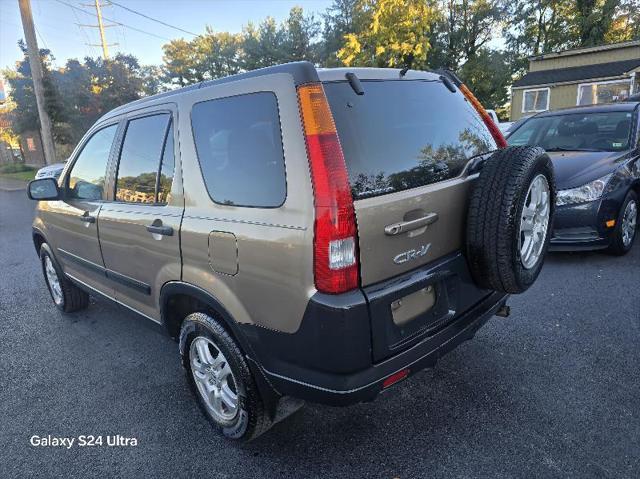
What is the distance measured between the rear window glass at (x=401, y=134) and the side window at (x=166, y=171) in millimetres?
1041

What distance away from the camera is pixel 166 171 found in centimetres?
248

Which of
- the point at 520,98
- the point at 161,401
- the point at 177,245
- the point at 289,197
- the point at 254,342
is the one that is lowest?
the point at 161,401

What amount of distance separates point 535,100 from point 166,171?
29.5 metres

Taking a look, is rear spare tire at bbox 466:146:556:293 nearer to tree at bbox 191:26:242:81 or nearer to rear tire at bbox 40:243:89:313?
rear tire at bbox 40:243:89:313

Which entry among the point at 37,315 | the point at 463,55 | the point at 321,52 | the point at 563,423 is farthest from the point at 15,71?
the point at 463,55

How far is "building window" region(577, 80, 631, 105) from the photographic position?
77.5 feet

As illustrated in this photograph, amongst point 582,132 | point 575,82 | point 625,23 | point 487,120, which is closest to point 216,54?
point 575,82

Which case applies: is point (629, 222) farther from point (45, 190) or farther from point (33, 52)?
point (33, 52)

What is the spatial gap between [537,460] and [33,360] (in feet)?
11.9

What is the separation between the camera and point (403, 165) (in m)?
2.07

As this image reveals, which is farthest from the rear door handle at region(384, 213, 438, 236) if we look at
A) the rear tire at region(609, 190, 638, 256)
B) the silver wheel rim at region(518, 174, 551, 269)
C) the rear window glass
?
the rear tire at region(609, 190, 638, 256)

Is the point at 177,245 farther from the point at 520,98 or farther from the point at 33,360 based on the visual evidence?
the point at 520,98

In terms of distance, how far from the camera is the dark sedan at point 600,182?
14.8ft

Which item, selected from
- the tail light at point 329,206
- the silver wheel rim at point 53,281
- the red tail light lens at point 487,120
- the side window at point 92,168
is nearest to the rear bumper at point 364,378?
the tail light at point 329,206
